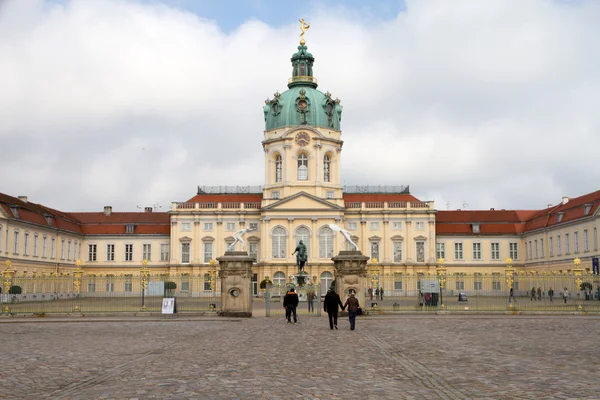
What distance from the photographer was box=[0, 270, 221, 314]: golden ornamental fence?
35188 mm

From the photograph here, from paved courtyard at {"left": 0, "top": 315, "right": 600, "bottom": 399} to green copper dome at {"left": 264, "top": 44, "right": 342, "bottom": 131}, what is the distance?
61.2 meters

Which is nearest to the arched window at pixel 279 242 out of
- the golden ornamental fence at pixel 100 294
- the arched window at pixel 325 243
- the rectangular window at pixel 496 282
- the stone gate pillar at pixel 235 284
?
the arched window at pixel 325 243

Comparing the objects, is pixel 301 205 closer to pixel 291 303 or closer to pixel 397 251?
pixel 397 251

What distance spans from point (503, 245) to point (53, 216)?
2160 inches

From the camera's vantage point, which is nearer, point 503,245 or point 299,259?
point 299,259

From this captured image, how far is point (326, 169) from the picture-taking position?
287ft

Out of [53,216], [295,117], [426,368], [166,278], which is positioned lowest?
[426,368]

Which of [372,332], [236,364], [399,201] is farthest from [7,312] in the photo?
[399,201]

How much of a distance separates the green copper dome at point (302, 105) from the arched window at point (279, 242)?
12995mm

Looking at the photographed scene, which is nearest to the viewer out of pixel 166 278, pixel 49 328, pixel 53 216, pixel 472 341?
pixel 472 341

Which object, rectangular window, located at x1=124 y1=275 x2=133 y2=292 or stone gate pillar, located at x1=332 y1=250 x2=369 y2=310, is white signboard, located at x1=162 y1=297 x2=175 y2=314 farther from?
stone gate pillar, located at x1=332 y1=250 x2=369 y2=310

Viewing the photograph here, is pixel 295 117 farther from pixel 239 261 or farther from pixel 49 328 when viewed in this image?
pixel 49 328

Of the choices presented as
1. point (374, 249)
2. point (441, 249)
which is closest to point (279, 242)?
point (374, 249)

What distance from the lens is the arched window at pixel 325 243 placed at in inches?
3332
